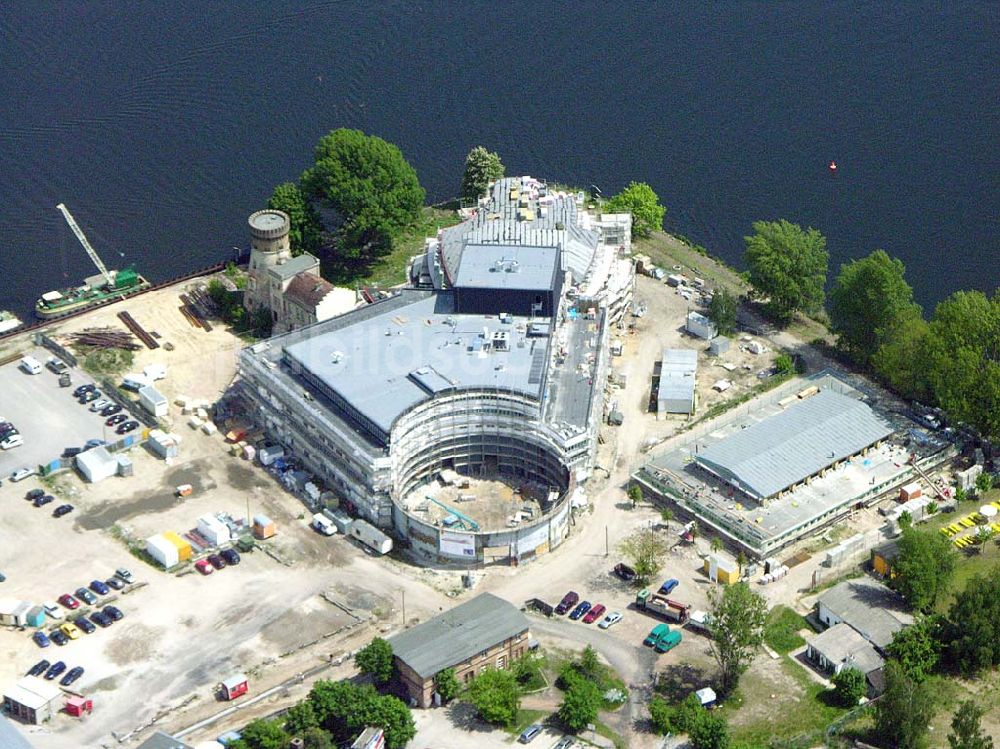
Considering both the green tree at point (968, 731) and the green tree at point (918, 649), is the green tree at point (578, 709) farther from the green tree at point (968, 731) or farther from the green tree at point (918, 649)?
the green tree at point (968, 731)

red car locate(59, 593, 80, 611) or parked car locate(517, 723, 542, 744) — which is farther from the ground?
red car locate(59, 593, 80, 611)

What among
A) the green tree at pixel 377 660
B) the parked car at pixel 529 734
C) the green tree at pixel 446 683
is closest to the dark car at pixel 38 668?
the green tree at pixel 377 660

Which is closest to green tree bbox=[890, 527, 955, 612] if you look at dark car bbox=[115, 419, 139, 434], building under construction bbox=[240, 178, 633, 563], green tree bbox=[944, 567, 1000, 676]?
green tree bbox=[944, 567, 1000, 676]

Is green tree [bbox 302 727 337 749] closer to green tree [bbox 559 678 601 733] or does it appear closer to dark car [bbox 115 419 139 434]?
green tree [bbox 559 678 601 733]

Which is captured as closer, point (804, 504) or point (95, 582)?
point (95, 582)

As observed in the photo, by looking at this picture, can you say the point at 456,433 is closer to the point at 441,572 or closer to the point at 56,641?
the point at 441,572

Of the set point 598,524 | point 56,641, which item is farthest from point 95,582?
point 598,524
